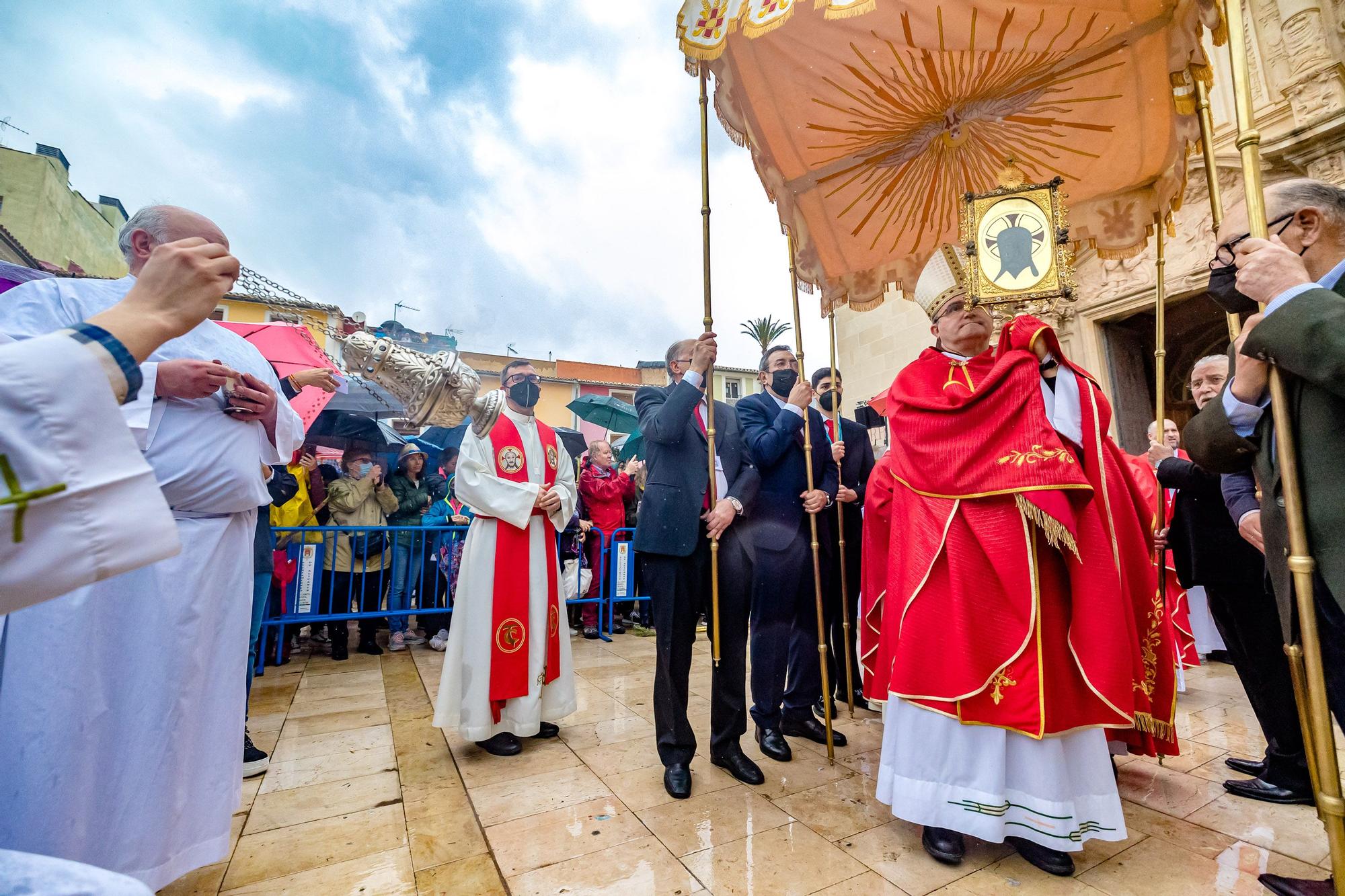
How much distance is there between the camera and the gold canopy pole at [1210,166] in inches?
80.4

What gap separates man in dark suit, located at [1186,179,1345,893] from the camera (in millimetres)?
1400

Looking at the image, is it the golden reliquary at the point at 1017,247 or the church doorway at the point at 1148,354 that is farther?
the church doorway at the point at 1148,354

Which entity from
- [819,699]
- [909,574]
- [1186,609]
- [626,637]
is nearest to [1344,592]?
[909,574]

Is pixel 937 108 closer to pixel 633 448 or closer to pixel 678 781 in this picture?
pixel 678 781

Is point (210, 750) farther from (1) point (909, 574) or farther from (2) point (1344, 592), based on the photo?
(2) point (1344, 592)

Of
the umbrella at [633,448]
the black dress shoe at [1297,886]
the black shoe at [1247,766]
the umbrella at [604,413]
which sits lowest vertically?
the black shoe at [1247,766]

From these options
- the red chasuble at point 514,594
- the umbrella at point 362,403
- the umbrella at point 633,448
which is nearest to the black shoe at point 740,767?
the red chasuble at point 514,594

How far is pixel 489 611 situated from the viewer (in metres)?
3.23

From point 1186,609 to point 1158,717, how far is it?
285 cm

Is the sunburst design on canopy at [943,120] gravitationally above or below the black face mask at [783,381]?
above

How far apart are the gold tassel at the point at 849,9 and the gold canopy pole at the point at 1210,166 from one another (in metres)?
1.40

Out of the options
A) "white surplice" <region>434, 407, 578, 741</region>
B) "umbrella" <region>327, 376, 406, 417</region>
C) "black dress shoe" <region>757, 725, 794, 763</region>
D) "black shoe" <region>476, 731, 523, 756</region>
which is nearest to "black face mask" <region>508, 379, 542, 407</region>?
"white surplice" <region>434, 407, 578, 741</region>

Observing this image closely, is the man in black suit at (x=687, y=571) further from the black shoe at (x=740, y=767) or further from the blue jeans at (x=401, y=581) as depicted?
the blue jeans at (x=401, y=581)

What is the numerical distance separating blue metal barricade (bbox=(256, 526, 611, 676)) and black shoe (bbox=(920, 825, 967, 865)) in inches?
139
